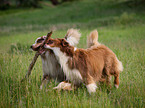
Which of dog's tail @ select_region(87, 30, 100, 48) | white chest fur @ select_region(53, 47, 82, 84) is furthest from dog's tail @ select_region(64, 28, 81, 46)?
dog's tail @ select_region(87, 30, 100, 48)

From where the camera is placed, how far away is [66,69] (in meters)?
4.12

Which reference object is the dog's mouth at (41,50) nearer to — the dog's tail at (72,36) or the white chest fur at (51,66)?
the white chest fur at (51,66)

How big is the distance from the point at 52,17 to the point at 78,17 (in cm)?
447

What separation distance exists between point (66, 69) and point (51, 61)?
1.23ft

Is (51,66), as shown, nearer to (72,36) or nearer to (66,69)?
(66,69)

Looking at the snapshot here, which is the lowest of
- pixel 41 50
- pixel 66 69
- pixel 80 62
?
pixel 66 69

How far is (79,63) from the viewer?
13.9 feet

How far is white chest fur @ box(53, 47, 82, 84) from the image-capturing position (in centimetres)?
408

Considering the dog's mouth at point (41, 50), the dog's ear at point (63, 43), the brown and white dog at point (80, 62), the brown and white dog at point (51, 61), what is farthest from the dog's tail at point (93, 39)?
the dog's mouth at point (41, 50)

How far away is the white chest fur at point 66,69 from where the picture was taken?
4082 millimetres

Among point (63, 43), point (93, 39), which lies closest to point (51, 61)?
point (63, 43)

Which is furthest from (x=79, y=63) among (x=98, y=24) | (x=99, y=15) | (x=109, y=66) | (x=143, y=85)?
(x=99, y=15)

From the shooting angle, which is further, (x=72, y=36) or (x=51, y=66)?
(x=72, y=36)

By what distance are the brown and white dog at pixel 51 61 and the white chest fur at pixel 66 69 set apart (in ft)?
0.42
